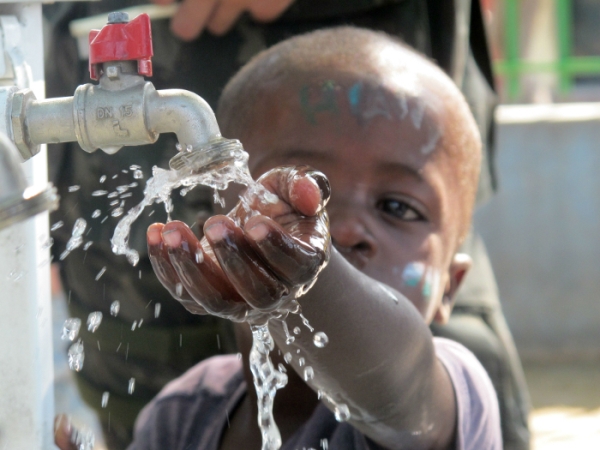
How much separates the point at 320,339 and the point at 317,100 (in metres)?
0.61

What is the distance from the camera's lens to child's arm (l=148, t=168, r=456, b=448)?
0.83 metres

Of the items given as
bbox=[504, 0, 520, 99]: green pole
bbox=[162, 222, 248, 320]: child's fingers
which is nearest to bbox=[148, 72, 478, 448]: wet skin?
bbox=[162, 222, 248, 320]: child's fingers

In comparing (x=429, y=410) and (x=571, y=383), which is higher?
(x=429, y=410)

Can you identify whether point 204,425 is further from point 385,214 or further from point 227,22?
point 227,22

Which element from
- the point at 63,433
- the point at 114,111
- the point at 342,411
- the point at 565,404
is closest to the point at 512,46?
the point at 565,404

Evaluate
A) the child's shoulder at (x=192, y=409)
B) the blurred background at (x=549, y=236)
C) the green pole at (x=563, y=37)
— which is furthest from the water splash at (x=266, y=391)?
the green pole at (x=563, y=37)

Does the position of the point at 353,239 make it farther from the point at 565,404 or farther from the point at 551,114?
the point at 551,114

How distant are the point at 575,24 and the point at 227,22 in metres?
4.74

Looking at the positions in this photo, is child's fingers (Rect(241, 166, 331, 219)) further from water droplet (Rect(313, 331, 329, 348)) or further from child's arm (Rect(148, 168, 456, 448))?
water droplet (Rect(313, 331, 329, 348))

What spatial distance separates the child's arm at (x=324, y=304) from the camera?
2.71 feet

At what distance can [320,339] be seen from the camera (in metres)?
1.07

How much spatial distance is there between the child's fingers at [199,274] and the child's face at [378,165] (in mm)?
498

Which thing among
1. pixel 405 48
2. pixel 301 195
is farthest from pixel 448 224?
pixel 301 195

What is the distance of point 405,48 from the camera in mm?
1703
